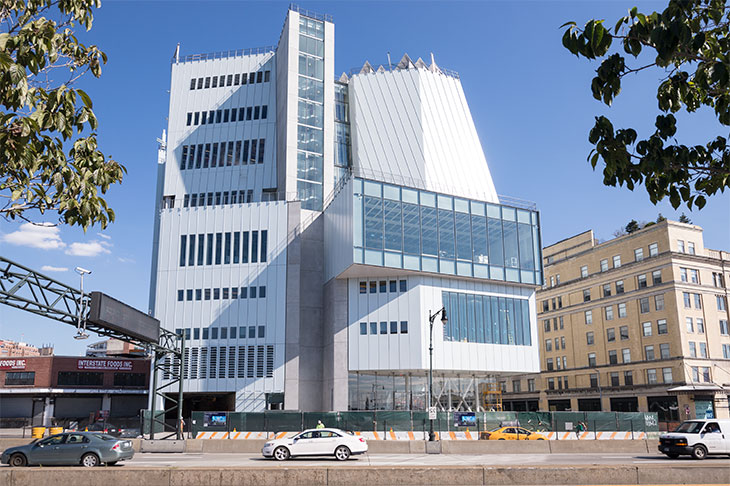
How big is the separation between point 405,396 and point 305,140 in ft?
88.1

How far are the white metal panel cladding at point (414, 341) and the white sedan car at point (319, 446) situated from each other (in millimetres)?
20617

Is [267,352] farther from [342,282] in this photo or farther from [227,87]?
[227,87]

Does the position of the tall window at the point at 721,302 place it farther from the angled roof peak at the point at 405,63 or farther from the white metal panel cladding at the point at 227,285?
the white metal panel cladding at the point at 227,285

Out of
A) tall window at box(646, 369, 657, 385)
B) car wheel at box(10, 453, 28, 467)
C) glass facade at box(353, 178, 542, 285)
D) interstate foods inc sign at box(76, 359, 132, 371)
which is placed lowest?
car wheel at box(10, 453, 28, 467)

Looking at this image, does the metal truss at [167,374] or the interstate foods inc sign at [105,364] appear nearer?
the metal truss at [167,374]

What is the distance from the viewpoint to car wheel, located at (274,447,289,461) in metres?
27.6

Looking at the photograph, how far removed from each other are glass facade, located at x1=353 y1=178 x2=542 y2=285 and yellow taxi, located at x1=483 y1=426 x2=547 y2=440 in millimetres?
14543

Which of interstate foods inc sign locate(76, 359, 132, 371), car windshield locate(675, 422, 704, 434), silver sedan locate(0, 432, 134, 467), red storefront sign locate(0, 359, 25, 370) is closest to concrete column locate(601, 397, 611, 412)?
car windshield locate(675, 422, 704, 434)

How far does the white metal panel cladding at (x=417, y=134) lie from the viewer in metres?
60.6

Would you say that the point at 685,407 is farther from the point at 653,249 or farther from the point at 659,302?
the point at 653,249

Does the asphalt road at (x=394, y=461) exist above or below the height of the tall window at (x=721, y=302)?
below

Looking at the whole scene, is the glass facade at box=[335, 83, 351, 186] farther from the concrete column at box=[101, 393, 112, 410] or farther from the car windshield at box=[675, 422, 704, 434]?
the car windshield at box=[675, 422, 704, 434]

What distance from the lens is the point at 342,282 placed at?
51812 mm

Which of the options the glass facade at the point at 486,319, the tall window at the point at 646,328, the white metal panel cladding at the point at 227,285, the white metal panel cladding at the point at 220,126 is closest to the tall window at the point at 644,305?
the tall window at the point at 646,328
